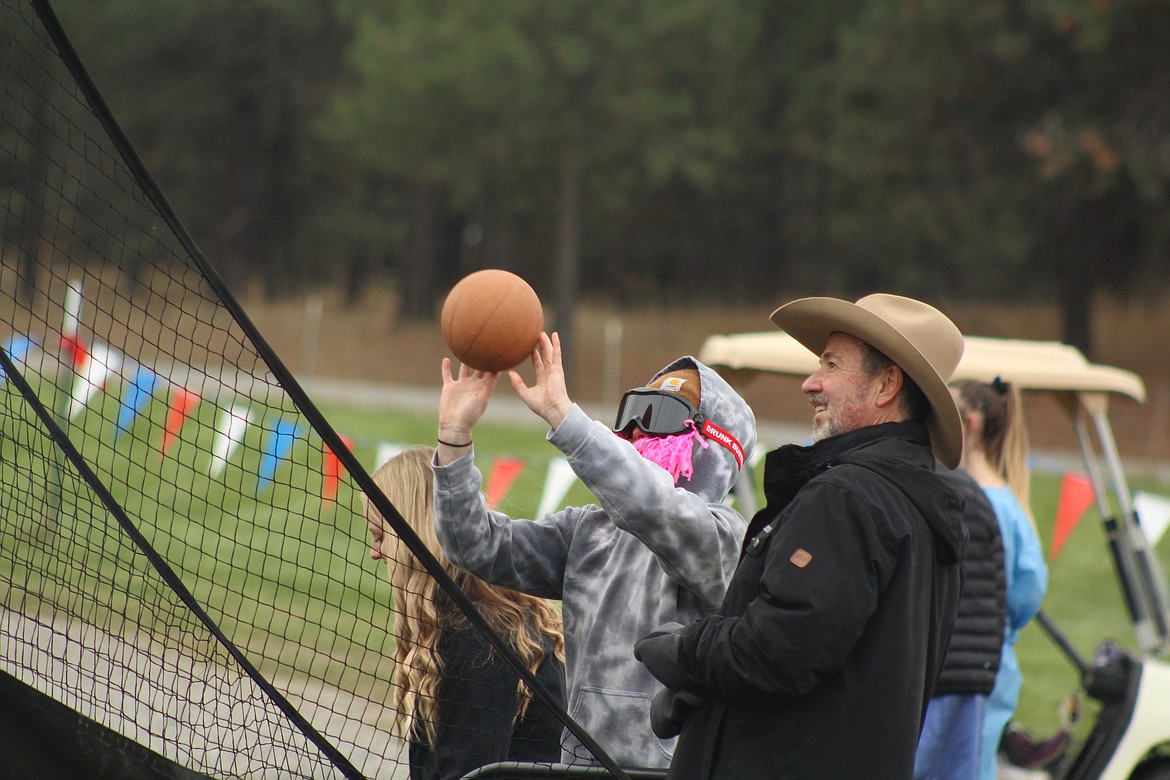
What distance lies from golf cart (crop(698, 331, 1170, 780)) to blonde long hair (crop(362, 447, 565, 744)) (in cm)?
229

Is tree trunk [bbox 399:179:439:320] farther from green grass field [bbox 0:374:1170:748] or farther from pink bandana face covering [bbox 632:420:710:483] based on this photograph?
pink bandana face covering [bbox 632:420:710:483]

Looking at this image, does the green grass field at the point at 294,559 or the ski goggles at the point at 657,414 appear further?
the green grass field at the point at 294,559

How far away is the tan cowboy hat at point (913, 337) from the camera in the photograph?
94.6 inches

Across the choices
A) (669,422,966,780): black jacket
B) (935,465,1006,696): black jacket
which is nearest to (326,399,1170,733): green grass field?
(935,465,1006,696): black jacket

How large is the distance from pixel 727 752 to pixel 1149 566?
3.85 metres

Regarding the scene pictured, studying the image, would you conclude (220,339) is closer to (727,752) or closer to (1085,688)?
(1085,688)

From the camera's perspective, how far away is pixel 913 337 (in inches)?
97.6

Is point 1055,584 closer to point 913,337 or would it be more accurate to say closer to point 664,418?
point 664,418

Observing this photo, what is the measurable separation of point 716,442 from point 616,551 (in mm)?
336

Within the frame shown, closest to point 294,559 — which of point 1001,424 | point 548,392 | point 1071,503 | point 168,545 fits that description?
point 168,545

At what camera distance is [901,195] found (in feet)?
98.9

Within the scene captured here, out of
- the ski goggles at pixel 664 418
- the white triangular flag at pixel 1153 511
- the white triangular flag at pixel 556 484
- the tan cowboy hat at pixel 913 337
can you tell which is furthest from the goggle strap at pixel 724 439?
the white triangular flag at pixel 1153 511

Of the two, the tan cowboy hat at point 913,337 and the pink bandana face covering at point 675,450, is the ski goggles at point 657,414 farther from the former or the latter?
the tan cowboy hat at point 913,337

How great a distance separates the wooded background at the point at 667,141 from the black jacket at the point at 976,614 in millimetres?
13813
